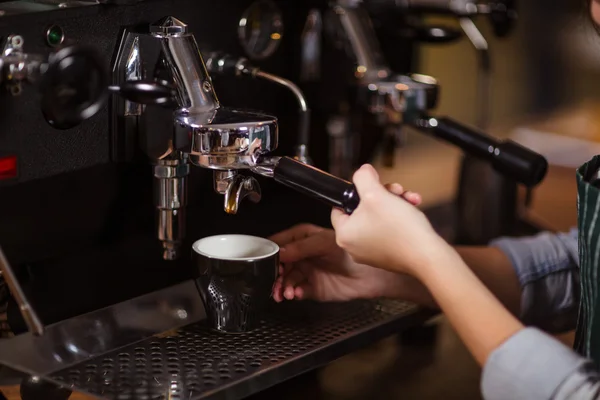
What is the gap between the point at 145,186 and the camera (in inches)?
38.1

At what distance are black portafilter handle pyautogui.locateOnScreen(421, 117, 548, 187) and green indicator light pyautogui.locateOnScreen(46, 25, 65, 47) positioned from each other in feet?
1.44

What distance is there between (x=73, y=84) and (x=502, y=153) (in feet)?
1.56

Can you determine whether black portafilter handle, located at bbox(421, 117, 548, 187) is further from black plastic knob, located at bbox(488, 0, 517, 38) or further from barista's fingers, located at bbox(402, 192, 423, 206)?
black plastic knob, located at bbox(488, 0, 517, 38)

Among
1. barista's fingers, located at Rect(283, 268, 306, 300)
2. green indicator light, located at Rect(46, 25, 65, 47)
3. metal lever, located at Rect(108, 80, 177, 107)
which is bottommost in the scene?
barista's fingers, located at Rect(283, 268, 306, 300)

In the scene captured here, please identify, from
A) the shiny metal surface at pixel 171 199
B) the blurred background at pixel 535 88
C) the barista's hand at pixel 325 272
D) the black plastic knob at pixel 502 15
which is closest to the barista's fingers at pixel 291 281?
the barista's hand at pixel 325 272

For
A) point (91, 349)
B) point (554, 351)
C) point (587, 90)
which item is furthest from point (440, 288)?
point (587, 90)

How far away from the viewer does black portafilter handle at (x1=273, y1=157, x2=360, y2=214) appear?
2.55 ft

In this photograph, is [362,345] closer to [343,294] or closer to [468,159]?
[343,294]

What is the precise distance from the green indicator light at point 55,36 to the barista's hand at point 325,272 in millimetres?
312

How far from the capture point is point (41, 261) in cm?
89

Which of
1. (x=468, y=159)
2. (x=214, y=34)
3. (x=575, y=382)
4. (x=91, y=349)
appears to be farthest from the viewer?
(x=468, y=159)

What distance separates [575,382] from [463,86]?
50.4 inches

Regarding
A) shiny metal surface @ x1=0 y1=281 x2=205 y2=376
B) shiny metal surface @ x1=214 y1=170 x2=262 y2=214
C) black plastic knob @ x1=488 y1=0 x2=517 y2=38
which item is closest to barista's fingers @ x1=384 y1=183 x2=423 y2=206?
shiny metal surface @ x1=214 y1=170 x2=262 y2=214

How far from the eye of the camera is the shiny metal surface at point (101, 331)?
0.83 m
